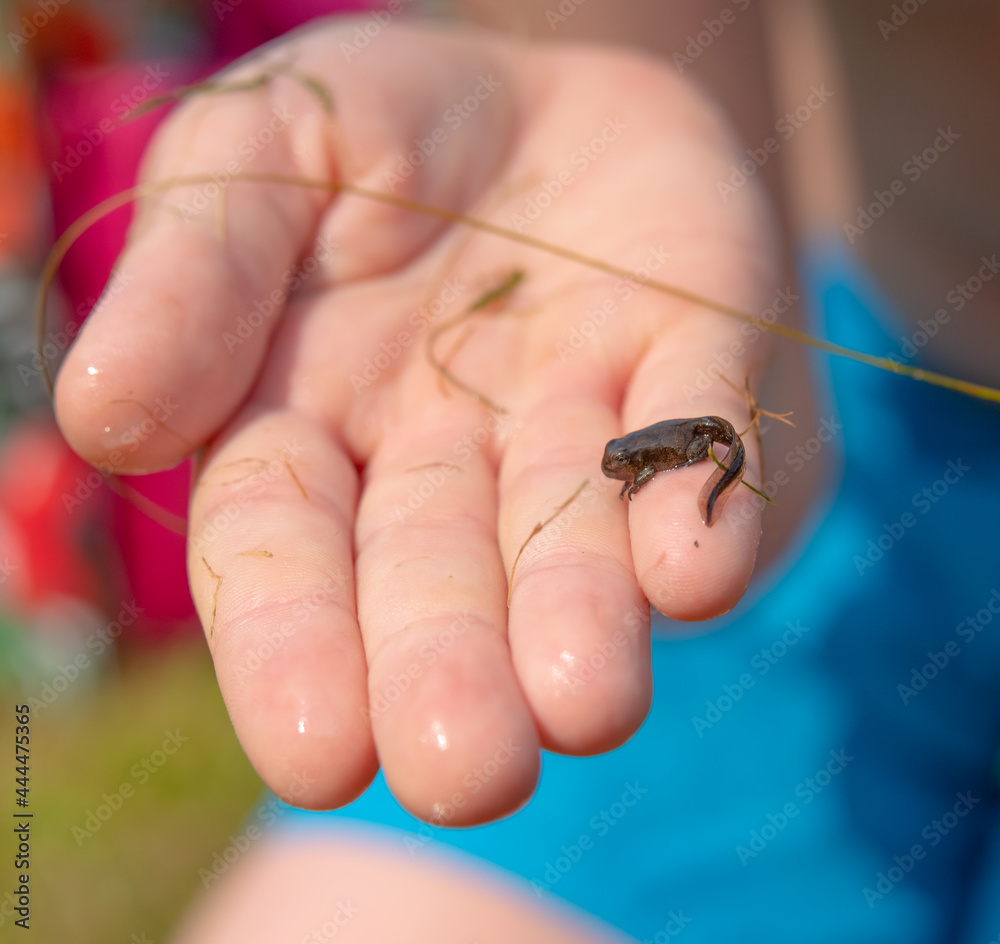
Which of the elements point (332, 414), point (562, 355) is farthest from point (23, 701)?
point (562, 355)

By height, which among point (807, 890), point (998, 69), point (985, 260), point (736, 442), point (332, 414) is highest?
point (998, 69)

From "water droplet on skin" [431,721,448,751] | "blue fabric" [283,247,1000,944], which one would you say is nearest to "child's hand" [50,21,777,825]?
"water droplet on skin" [431,721,448,751]

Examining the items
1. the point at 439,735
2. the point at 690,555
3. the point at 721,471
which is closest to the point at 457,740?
the point at 439,735

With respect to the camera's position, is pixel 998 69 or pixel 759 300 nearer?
pixel 759 300

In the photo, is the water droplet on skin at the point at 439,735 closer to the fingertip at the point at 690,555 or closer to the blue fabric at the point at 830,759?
the fingertip at the point at 690,555

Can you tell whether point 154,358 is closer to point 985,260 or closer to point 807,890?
point 807,890

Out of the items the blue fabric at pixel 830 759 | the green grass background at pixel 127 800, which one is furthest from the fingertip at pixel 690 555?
the green grass background at pixel 127 800
